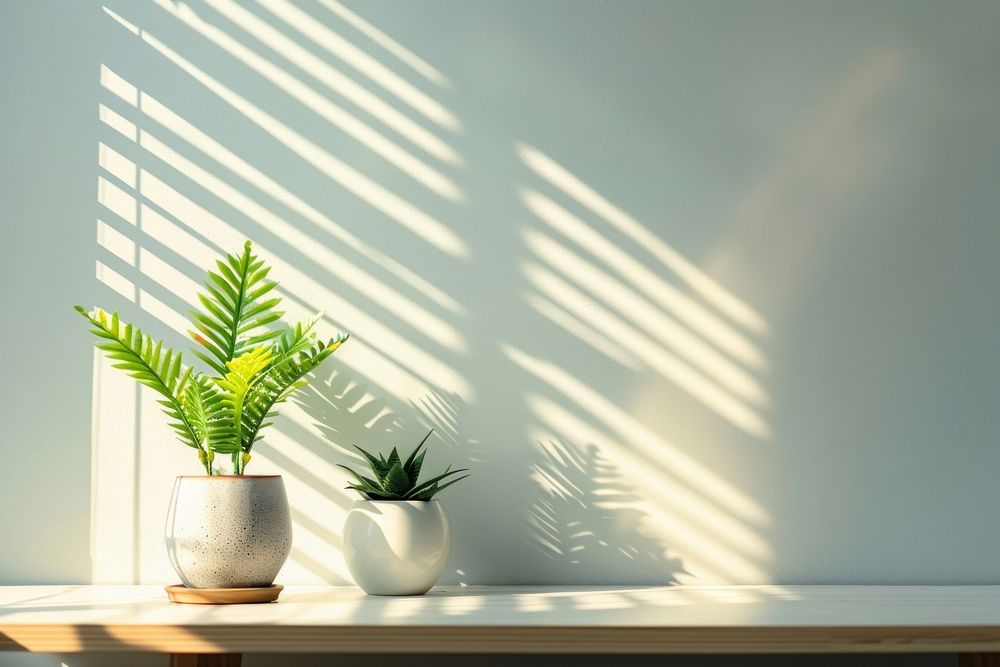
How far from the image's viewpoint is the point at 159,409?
1344 mm

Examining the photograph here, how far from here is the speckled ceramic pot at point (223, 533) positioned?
113 cm

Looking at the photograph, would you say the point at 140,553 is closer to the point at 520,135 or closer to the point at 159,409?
the point at 159,409

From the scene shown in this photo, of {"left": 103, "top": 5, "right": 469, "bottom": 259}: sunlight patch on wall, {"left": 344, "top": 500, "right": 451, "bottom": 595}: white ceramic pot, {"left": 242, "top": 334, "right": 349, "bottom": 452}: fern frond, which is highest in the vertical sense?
{"left": 103, "top": 5, "right": 469, "bottom": 259}: sunlight patch on wall

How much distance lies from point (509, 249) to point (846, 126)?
565mm

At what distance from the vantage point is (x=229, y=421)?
121 centimetres

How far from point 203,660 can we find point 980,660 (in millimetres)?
938

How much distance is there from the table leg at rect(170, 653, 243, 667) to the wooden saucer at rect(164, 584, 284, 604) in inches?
2.6

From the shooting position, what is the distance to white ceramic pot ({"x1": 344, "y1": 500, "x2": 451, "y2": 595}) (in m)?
1.19

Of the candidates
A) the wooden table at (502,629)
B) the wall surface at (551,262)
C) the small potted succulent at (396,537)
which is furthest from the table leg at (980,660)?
the small potted succulent at (396,537)

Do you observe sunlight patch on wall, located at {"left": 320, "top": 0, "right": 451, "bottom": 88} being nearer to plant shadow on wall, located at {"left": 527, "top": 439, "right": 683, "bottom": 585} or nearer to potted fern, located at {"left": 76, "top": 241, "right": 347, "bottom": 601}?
potted fern, located at {"left": 76, "top": 241, "right": 347, "bottom": 601}

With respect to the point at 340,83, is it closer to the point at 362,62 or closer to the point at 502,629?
the point at 362,62

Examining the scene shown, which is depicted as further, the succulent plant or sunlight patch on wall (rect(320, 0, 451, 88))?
sunlight patch on wall (rect(320, 0, 451, 88))

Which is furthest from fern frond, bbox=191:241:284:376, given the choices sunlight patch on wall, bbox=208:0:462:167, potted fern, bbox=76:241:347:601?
sunlight patch on wall, bbox=208:0:462:167

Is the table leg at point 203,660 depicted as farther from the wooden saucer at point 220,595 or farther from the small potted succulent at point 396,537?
the small potted succulent at point 396,537
